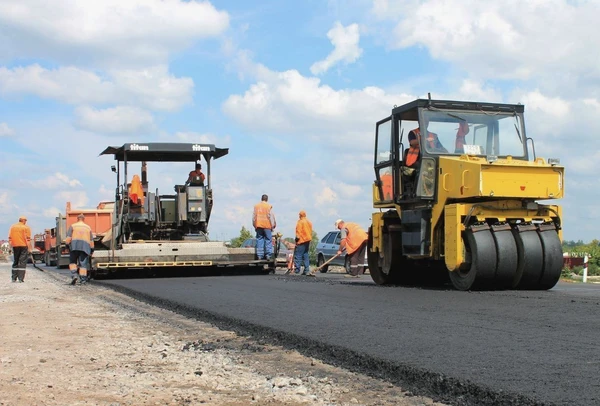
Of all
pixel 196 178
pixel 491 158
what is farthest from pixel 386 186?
pixel 196 178

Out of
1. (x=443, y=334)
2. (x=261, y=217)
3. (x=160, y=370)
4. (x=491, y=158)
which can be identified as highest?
(x=491, y=158)

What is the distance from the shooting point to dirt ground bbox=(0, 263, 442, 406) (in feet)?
14.3

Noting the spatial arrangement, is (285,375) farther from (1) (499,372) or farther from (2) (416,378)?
(1) (499,372)

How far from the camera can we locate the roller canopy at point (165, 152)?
642 inches

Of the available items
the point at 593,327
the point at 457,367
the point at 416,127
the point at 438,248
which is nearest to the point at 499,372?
the point at 457,367

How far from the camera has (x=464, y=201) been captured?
10.5 m

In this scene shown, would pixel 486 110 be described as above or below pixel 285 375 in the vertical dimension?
above

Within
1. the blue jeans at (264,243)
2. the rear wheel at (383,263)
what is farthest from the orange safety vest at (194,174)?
the rear wheel at (383,263)

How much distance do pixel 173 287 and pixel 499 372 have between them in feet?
28.4

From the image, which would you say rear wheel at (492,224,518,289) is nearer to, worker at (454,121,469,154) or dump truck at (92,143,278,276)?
worker at (454,121,469,154)

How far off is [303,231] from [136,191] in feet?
13.1

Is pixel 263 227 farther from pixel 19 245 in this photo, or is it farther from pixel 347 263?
pixel 19 245

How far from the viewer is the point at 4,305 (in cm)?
1075

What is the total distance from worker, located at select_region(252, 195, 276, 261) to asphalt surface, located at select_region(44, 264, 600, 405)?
6163 mm
